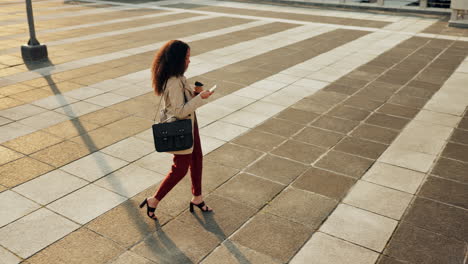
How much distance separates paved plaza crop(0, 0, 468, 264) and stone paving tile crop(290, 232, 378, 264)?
0.06 feet

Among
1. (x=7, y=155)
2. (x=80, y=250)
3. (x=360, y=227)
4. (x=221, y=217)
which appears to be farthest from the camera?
(x=7, y=155)

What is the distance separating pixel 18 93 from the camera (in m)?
9.77

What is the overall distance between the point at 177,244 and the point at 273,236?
1.05 m

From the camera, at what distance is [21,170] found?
650 centimetres

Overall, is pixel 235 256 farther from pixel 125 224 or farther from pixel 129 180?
pixel 129 180

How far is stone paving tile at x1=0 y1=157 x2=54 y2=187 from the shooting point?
20.4 feet

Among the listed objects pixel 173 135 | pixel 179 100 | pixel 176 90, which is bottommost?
pixel 173 135

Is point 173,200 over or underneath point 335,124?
underneath

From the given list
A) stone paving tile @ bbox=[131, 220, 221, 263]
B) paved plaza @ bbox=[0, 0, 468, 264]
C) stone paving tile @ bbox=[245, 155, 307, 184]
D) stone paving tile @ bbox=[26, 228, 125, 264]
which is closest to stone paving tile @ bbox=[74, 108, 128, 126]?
paved plaza @ bbox=[0, 0, 468, 264]

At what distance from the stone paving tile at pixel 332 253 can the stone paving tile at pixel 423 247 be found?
0.26 meters

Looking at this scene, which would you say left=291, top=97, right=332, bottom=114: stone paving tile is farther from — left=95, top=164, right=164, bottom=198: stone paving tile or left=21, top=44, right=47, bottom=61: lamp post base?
left=21, top=44, right=47, bottom=61: lamp post base

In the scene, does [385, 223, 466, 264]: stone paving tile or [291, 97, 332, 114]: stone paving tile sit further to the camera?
[291, 97, 332, 114]: stone paving tile

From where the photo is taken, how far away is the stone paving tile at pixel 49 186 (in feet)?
19.1

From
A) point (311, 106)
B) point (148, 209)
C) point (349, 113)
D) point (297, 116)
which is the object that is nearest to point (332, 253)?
point (148, 209)
